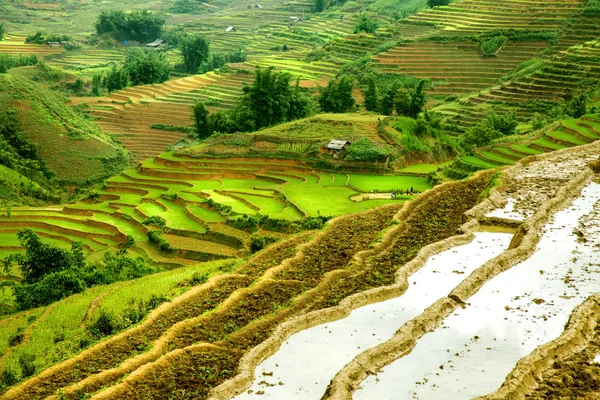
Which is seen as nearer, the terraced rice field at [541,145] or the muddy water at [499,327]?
the muddy water at [499,327]

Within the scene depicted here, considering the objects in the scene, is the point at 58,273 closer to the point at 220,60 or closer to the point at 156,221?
the point at 156,221

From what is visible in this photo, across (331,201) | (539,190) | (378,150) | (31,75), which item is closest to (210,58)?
(31,75)

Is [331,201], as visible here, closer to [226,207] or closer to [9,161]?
[226,207]

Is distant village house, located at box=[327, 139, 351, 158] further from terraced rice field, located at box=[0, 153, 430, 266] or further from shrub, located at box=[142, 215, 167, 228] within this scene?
shrub, located at box=[142, 215, 167, 228]

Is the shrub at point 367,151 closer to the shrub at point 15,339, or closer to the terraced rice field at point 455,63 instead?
the shrub at point 15,339

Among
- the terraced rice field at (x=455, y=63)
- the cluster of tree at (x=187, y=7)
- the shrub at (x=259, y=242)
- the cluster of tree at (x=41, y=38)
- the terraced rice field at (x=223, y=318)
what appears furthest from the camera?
the cluster of tree at (x=187, y=7)

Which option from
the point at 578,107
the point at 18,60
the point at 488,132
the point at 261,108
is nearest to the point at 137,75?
the point at 18,60

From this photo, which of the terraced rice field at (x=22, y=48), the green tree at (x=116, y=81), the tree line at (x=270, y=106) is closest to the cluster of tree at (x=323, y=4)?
the terraced rice field at (x=22, y=48)
